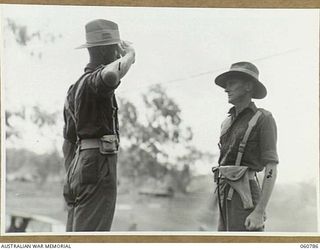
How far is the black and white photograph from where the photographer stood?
16.3 ft

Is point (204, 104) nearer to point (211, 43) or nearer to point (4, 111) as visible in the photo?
point (211, 43)

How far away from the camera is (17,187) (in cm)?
497

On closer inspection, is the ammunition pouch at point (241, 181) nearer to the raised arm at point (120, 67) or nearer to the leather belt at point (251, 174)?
the leather belt at point (251, 174)

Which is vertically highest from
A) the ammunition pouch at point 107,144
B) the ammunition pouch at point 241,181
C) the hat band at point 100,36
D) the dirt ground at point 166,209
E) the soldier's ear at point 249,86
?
the hat band at point 100,36

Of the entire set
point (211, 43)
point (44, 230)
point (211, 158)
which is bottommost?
point (44, 230)

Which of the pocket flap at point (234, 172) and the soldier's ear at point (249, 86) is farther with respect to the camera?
the soldier's ear at point (249, 86)

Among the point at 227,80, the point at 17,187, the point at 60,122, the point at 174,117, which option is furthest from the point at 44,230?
the point at 227,80

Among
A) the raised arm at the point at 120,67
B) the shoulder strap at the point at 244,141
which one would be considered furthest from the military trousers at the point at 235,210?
the raised arm at the point at 120,67

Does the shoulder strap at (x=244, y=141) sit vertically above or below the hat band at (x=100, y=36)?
below

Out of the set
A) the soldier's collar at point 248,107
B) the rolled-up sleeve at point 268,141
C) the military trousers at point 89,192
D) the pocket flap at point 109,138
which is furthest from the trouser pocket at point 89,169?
the rolled-up sleeve at point 268,141

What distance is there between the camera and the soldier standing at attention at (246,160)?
5.04 m

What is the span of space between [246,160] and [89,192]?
45.2 inches

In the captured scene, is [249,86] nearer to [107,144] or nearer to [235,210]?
[235,210]

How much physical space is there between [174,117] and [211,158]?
0.40 m
